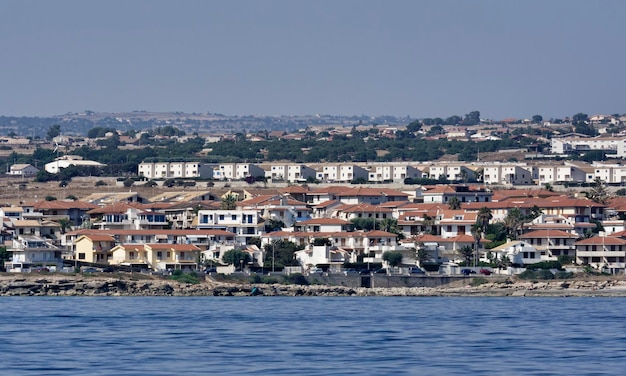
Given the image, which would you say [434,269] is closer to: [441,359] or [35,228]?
[35,228]

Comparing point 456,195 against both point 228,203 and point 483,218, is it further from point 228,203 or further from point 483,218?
point 228,203

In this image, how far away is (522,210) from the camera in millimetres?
92375

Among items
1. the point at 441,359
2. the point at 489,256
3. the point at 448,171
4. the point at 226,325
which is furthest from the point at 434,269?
the point at 448,171

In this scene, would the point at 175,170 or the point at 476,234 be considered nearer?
the point at 476,234

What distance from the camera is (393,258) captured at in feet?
261

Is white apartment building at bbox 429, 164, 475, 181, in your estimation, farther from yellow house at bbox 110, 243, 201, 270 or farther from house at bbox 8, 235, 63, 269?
house at bbox 8, 235, 63, 269

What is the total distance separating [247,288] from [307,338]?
2794 centimetres

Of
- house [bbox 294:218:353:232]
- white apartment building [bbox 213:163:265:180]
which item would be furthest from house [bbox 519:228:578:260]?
white apartment building [bbox 213:163:265:180]

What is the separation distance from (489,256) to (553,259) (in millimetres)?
3137

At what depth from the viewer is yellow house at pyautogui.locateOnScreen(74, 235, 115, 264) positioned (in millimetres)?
79250

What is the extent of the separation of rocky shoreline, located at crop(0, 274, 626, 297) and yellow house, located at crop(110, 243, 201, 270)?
496 centimetres

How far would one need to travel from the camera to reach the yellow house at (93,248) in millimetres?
79250

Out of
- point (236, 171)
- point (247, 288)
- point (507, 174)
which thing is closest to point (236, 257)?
point (247, 288)

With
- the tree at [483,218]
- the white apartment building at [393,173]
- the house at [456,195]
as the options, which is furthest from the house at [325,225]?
the white apartment building at [393,173]
